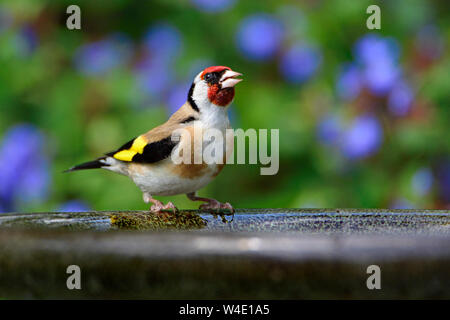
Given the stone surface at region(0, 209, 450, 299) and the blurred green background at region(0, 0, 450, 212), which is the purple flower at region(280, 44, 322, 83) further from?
the stone surface at region(0, 209, 450, 299)

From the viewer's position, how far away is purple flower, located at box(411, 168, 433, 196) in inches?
103

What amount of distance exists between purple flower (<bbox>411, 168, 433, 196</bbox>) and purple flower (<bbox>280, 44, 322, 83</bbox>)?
0.58 meters

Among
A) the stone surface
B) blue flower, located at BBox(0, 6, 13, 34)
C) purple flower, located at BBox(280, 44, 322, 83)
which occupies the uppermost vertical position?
blue flower, located at BBox(0, 6, 13, 34)

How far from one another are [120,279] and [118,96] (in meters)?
1.71

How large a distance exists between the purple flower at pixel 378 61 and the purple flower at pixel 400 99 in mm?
26

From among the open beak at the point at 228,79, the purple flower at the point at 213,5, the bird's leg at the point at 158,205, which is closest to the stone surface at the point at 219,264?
the bird's leg at the point at 158,205

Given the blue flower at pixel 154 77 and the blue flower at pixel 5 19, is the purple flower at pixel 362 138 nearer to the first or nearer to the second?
the blue flower at pixel 154 77

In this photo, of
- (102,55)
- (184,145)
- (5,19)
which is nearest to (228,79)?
(184,145)

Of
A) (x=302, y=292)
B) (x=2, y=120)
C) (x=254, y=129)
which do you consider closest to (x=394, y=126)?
(x=254, y=129)

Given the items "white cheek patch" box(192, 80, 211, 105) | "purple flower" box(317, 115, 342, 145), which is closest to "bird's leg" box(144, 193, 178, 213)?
"white cheek patch" box(192, 80, 211, 105)

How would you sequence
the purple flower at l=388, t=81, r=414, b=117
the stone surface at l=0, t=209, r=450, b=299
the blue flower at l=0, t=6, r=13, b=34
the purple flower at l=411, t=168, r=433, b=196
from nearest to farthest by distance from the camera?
the stone surface at l=0, t=209, r=450, b=299
the purple flower at l=411, t=168, r=433, b=196
the purple flower at l=388, t=81, r=414, b=117
the blue flower at l=0, t=6, r=13, b=34

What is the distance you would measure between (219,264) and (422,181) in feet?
5.45

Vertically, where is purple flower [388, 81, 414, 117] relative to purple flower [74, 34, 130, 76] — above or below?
below

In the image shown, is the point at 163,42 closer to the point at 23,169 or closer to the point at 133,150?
the point at 23,169
